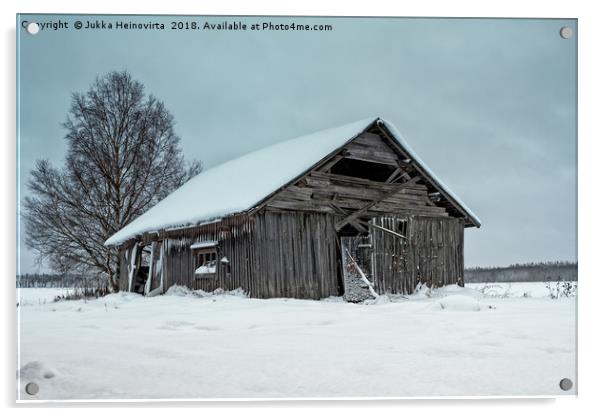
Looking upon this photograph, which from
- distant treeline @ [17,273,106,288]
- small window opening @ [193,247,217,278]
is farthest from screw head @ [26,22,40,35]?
small window opening @ [193,247,217,278]

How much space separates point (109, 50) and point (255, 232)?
18.2 ft

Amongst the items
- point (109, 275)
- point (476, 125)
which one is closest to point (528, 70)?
point (476, 125)

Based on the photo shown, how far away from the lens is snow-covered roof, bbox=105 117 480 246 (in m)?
12.9

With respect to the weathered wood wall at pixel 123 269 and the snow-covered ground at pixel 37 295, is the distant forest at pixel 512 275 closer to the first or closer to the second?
the snow-covered ground at pixel 37 295

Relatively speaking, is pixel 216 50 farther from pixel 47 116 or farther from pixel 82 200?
pixel 82 200

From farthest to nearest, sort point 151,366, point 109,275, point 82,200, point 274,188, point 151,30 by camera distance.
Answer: point 109,275
point 82,200
point 274,188
point 151,30
point 151,366

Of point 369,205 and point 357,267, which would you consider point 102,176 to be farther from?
point 357,267

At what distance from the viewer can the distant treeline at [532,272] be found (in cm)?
840

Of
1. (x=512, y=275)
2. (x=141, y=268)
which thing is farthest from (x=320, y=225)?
(x=141, y=268)

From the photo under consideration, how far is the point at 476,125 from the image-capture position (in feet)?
30.3

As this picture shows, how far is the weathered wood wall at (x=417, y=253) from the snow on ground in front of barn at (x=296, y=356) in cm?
563

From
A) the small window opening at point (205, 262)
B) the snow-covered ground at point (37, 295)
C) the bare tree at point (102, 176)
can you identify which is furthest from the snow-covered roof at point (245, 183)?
the snow-covered ground at point (37, 295)

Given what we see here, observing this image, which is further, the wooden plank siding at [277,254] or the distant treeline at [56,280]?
the wooden plank siding at [277,254]

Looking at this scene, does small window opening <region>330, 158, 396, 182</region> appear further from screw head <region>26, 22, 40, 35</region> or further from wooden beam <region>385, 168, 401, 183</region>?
screw head <region>26, 22, 40, 35</region>
